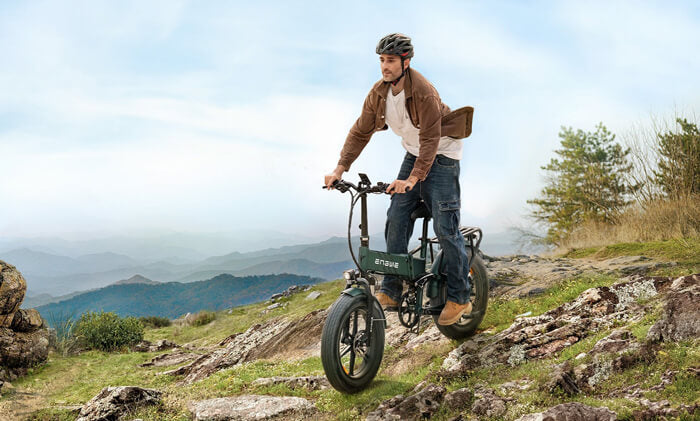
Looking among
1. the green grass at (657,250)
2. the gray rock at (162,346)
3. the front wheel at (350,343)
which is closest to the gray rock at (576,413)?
the front wheel at (350,343)

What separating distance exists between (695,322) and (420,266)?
96.9 inches

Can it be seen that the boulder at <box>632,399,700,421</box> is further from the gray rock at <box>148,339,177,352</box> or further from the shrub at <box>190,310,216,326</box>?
the shrub at <box>190,310,216,326</box>

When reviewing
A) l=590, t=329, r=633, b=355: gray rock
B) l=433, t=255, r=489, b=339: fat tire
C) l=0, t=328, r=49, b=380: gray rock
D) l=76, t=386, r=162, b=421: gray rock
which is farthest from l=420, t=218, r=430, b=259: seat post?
l=0, t=328, r=49, b=380: gray rock

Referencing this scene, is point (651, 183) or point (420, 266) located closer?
point (420, 266)

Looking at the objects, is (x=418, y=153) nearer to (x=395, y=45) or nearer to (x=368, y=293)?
(x=395, y=45)

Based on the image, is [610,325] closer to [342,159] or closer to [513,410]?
[513,410]

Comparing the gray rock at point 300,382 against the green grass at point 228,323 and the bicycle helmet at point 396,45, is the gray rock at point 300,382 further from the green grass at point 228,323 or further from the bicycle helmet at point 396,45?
the green grass at point 228,323

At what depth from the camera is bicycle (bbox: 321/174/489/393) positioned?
4.37 metres

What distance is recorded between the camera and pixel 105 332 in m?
15.0

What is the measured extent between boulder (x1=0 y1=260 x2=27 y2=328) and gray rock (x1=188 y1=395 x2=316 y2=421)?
8.90 m

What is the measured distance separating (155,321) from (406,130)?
19603mm

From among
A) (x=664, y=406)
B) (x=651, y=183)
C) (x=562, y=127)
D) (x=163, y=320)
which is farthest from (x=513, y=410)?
(x=562, y=127)

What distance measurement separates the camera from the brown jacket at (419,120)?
4766mm

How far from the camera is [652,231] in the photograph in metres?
12.0
